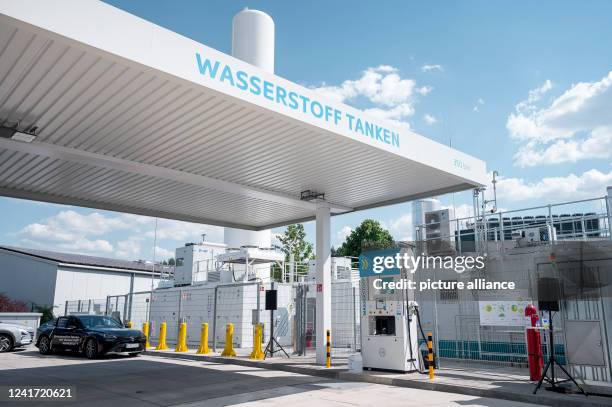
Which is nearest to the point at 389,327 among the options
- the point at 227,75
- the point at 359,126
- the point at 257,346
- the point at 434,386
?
the point at 434,386

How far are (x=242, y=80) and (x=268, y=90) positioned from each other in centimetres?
58

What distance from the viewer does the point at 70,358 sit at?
1667cm

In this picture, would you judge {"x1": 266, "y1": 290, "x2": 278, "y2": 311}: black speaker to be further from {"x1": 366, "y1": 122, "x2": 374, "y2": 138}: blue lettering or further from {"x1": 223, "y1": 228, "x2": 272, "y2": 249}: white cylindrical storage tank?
{"x1": 223, "y1": 228, "x2": 272, "y2": 249}: white cylindrical storage tank

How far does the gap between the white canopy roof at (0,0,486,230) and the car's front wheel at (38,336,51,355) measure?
6.01 meters

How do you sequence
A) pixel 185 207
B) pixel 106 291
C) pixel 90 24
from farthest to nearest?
pixel 106 291 < pixel 185 207 < pixel 90 24

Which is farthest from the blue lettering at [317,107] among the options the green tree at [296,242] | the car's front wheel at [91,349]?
the green tree at [296,242]

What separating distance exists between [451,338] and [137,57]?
12.2 m

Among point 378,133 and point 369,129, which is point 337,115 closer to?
point 369,129

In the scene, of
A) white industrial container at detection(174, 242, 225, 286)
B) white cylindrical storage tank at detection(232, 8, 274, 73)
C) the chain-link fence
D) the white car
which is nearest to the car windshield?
the white car

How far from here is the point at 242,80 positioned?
834 cm

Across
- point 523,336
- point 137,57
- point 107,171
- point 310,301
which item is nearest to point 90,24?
point 137,57

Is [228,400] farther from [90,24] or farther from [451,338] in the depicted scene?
[451,338]

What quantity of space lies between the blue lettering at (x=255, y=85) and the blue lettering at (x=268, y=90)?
13cm

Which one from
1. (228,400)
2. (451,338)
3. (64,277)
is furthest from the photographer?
(64,277)
